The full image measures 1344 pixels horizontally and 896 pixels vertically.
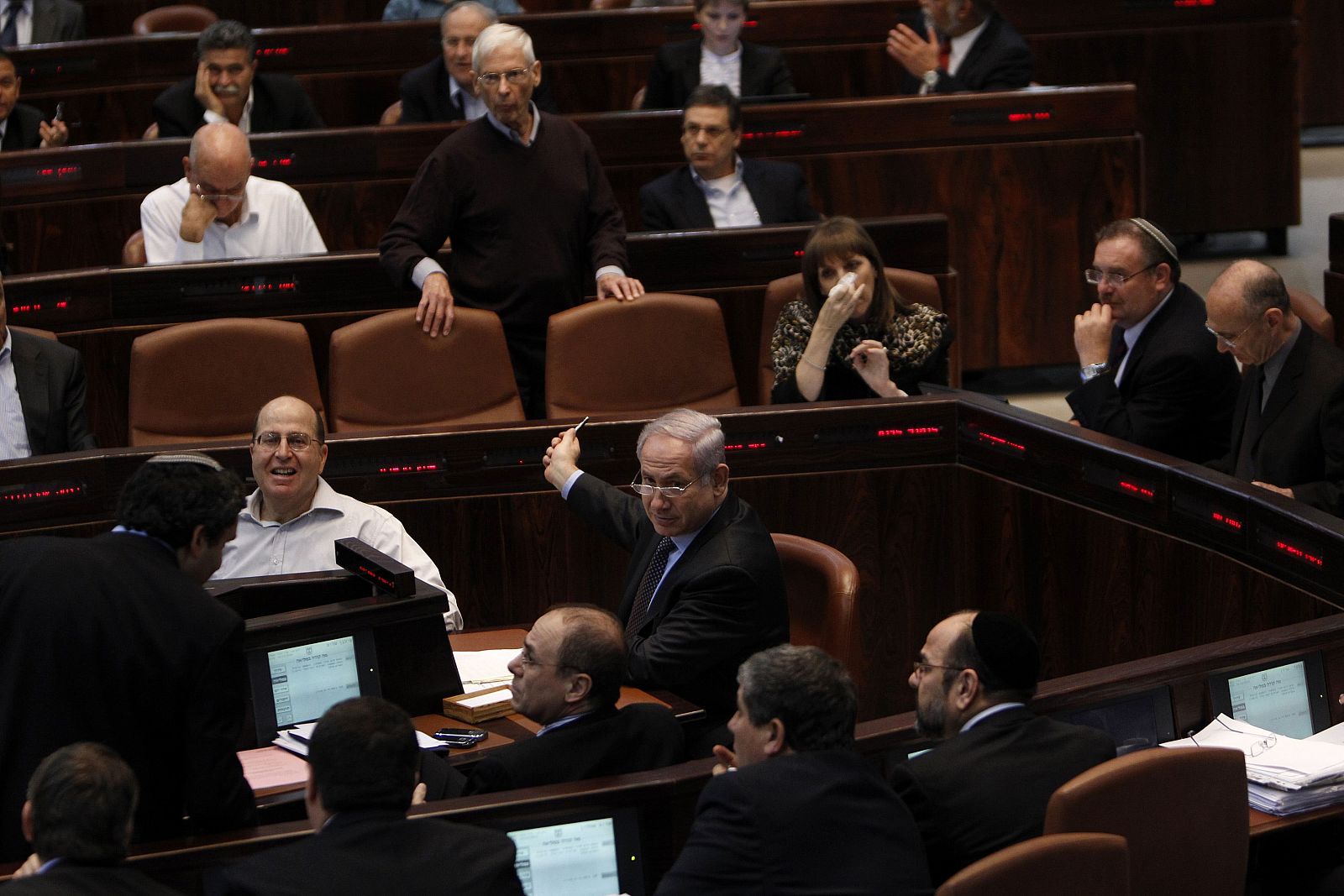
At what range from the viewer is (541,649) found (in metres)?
2.79

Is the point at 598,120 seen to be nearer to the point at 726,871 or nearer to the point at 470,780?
the point at 470,780

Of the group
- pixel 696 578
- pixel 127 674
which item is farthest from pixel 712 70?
pixel 127 674

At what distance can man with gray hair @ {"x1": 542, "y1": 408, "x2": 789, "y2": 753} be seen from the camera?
3143 millimetres

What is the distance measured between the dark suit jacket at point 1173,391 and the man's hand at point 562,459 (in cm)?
116

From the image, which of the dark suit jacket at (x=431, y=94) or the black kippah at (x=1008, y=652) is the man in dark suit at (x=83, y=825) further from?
the dark suit jacket at (x=431, y=94)

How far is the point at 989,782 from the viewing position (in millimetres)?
2436

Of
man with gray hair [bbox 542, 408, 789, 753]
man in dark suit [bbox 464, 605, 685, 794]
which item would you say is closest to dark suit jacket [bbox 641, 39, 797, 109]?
man with gray hair [bbox 542, 408, 789, 753]

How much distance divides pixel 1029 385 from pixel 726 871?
4135 millimetres

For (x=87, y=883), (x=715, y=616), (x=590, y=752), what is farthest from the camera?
(x=715, y=616)

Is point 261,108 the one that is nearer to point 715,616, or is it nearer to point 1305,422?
point 715,616

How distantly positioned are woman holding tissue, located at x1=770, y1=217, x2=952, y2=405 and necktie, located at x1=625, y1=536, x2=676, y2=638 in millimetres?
991

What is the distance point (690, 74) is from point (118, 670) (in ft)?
13.3

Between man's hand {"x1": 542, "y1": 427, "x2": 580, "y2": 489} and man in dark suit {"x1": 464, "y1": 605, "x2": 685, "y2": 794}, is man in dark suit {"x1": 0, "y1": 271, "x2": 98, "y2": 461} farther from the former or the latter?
man in dark suit {"x1": 464, "y1": 605, "x2": 685, "y2": 794}

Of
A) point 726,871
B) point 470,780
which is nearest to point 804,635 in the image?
point 470,780
